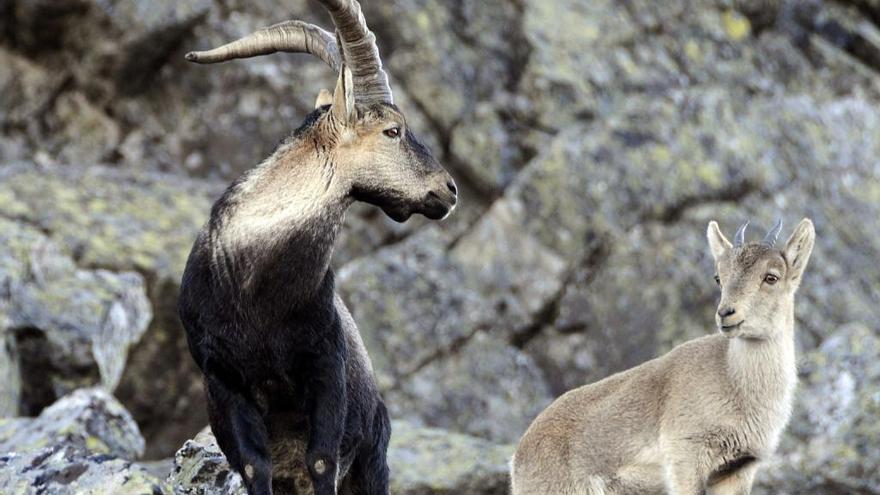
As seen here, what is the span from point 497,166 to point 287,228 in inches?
540

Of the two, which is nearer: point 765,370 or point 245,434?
point 245,434

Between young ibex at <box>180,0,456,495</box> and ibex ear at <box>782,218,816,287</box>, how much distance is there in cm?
372

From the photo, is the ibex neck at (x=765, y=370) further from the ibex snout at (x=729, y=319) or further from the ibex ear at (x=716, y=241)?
the ibex ear at (x=716, y=241)

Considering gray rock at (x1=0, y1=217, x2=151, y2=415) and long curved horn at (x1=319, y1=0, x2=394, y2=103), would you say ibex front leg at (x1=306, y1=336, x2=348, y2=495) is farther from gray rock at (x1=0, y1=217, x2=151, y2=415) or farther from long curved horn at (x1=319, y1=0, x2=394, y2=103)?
gray rock at (x1=0, y1=217, x2=151, y2=415)

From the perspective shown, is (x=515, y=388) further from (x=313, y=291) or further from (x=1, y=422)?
(x=313, y=291)

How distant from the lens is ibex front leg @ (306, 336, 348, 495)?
28.4 ft

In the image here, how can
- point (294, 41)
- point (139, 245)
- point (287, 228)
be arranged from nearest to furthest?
1. point (287, 228)
2. point (294, 41)
3. point (139, 245)

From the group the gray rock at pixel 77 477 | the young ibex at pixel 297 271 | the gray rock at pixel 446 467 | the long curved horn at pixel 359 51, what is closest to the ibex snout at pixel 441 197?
the young ibex at pixel 297 271

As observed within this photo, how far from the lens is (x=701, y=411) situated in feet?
36.5

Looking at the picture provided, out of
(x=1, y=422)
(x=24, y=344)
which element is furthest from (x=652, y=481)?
(x=24, y=344)

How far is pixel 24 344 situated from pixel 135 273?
2.78 metres

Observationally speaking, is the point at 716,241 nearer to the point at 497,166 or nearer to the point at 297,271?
the point at 297,271

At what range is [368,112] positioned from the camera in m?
9.06

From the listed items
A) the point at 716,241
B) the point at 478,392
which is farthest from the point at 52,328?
the point at 716,241
